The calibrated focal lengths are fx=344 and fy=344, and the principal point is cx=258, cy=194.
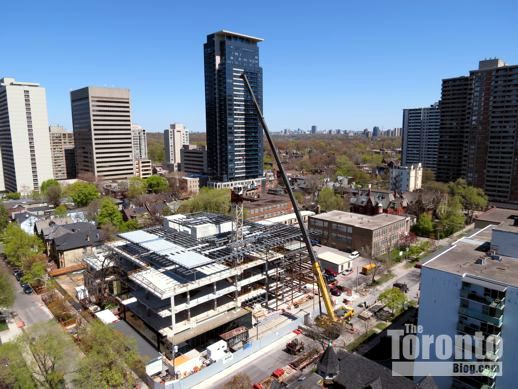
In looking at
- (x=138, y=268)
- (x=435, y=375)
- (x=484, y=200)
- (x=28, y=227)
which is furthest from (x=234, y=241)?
(x=484, y=200)

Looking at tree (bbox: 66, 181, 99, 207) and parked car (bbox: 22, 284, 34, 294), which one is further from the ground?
tree (bbox: 66, 181, 99, 207)

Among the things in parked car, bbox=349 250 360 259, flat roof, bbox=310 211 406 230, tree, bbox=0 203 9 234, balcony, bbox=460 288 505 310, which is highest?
balcony, bbox=460 288 505 310

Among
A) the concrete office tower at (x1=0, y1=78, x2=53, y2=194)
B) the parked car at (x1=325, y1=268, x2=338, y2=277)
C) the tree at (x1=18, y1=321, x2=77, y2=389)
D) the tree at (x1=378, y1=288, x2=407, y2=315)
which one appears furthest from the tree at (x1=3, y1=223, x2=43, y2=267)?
the concrete office tower at (x1=0, y1=78, x2=53, y2=194)

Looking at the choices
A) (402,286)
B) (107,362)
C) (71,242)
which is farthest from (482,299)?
(71,242)

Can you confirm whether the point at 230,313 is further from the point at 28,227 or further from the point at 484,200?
the point at 484,200

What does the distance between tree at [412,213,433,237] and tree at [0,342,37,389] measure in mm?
65197

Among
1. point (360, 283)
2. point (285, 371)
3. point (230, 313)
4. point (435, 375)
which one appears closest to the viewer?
point (435, 375)

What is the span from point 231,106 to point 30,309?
79455mm

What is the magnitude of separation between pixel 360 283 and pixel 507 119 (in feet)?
227

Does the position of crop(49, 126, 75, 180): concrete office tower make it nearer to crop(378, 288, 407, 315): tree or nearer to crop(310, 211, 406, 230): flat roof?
crop(310, 211, 406, 230): flat roof

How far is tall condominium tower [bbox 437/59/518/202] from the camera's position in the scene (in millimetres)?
85875

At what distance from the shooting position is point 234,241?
134ft

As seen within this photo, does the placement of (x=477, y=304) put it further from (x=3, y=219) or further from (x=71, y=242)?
(x=3, y=219)

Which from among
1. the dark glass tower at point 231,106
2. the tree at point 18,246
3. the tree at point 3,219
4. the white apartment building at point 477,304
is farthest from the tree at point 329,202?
the tree at point 3,219
